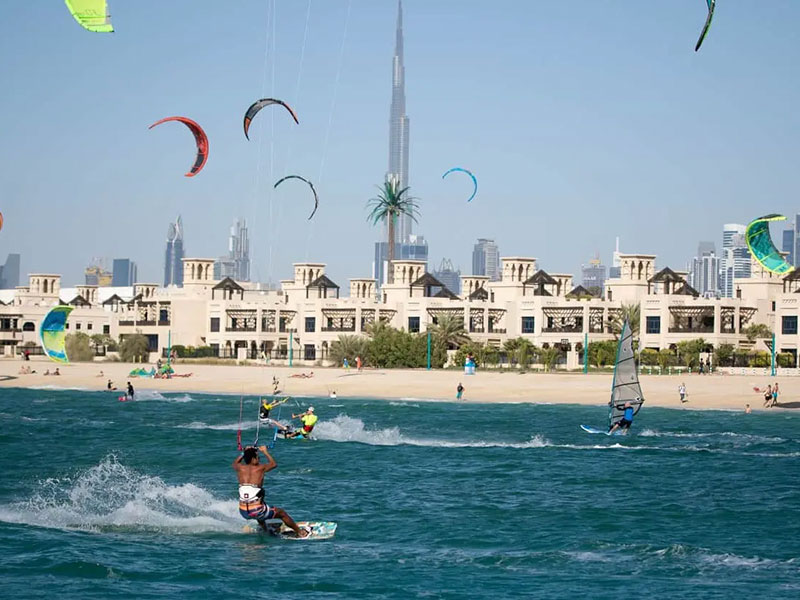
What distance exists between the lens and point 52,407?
54.3 m

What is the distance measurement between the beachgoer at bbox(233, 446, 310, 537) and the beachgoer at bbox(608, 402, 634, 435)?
16963 millimetres

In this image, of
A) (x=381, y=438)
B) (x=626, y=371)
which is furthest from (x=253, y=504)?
(x=381, y=438)

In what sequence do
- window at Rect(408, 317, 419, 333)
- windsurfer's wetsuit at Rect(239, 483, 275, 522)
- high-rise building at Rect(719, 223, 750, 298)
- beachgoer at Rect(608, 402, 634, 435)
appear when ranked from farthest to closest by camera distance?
high-rise building at Rect(719, 223, 750, 298) < window at Rect(408, 317, 419, 333) < beachgoer at Rect(608, 402, 634, 435) < windsurfer's wetsuit at Rect(239, 483, 275, 522)

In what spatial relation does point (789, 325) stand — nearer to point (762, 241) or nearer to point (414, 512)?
point (762, 241)

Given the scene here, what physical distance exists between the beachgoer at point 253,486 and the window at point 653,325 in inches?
2161

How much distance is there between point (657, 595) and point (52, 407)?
39.9 metres

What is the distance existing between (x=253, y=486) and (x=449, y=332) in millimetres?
56494

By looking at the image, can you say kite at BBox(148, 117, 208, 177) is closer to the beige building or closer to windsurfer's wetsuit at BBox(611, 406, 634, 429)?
windsurfer's wetsuit at BBox(611, 406, 634, 429)

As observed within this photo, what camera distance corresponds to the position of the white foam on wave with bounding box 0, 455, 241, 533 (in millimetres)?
23703

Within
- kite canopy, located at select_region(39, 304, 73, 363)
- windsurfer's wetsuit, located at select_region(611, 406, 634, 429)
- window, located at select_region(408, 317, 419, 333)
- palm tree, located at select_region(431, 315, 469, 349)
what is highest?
window, located at select_region(408, 317, 419, 333)

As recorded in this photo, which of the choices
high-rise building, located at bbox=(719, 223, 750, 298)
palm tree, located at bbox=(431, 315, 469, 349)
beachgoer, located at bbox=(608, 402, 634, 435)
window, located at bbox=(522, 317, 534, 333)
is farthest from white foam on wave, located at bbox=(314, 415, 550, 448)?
high-rise building, located at bbox=(719, 223, 750, 298)

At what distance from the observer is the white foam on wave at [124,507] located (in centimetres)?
2370

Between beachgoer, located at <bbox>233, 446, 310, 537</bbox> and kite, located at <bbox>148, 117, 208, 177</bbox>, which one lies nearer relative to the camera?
beachgoer, located at <bbox>233, 446, 310, 537</bbox>

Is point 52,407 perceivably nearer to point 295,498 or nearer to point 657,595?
point 295,498
